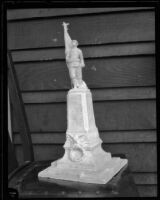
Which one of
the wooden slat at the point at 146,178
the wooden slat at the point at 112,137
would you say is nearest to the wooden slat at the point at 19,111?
the wooden slat at the point at 112,137

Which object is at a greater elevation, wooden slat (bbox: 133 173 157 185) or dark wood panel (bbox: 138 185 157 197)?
wooden slat (bbox: 133 173 157 185)

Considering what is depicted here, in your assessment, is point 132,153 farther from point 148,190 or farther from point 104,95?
point 104,95

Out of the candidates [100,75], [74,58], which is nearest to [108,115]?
[100,75]

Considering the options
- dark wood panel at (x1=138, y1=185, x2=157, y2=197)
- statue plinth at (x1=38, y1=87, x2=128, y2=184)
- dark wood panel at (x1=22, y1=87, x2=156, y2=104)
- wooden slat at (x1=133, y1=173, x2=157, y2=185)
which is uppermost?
dark wood panel at (x1=22, y1=87, x2=156, y2=104)

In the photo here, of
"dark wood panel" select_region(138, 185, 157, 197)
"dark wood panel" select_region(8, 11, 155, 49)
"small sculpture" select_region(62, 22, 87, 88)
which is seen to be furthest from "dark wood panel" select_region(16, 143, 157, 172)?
"dark wood panel" select_region(8, 11, 155, 49)

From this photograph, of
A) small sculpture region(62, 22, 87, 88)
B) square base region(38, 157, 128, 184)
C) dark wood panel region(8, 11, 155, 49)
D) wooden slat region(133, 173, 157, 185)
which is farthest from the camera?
wooden slat region(133, 173, 157, 185)

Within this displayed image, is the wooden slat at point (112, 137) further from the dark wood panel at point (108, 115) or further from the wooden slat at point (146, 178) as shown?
the wooden slat at point (146, 178)

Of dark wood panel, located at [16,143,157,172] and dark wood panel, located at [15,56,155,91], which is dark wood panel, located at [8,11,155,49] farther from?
dark wood panel, located at [16,143,157,172]

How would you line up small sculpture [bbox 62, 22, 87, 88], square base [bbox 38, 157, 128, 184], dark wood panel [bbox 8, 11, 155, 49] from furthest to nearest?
dark wood panel [bbox 8, 11, 155, 49]
small sculpture [bbox 62, 22, 87, 88]
square base [bbox 38, 157, 128, 184]
